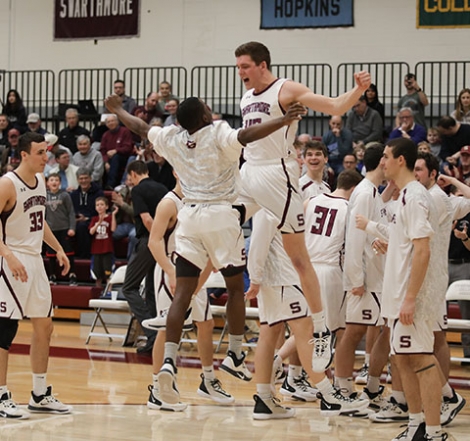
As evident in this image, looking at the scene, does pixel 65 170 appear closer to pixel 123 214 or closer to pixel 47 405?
pixel 123 214

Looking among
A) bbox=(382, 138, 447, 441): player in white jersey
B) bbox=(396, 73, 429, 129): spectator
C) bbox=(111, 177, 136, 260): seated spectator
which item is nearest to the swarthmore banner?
bbox=(111, 177, 136, 260): seated spectator

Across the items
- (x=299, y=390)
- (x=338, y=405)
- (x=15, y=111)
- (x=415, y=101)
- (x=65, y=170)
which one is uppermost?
(x=415, y=101)

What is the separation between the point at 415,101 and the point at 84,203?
5.88 m

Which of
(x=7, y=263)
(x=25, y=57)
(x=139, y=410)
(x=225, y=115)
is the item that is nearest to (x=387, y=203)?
(x=139, y=410)

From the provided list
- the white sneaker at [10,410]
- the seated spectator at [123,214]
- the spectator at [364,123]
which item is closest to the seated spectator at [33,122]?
the seated spectator at [123,214]

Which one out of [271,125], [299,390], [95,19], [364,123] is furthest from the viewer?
[95,19]

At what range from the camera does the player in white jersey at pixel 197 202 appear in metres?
6.55

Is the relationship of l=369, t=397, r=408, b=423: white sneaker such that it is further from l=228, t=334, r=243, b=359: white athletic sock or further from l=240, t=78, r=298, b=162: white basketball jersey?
l=240, t=78, r=298, b=162: white basketball jersey

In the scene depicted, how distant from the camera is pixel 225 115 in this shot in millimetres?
17828

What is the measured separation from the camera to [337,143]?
1534cm

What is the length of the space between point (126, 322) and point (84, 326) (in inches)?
26.9

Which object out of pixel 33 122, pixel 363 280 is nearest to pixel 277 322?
pixel 363 280

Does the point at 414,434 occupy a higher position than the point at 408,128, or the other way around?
the point at 408,128

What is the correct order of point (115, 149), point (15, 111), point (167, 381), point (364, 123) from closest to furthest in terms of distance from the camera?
point (167, 381) < point (364, 123) < point (115, 149) < point (15, 111)
